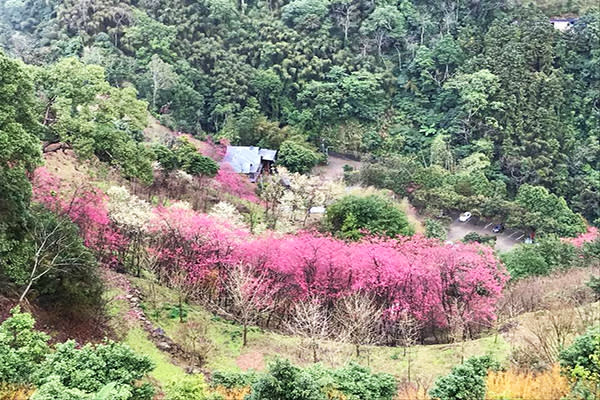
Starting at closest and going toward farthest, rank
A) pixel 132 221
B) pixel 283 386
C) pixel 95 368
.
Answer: pixel 283 386
pixel 95 368
pixel 132 221

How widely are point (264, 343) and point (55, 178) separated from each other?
30.2ft

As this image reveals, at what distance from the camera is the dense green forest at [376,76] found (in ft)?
125

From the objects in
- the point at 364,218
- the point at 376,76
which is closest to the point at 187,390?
the point at 364,218

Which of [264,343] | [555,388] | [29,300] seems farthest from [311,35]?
[555,388]

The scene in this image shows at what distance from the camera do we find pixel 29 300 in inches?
575

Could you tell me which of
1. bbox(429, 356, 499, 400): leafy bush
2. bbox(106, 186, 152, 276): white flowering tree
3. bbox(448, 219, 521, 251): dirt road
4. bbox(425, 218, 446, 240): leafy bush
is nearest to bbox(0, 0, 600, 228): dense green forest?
bbox(448, 219, 521, 251): dirt road

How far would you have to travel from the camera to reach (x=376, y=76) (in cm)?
4328

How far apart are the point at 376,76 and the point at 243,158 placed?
1297 cm

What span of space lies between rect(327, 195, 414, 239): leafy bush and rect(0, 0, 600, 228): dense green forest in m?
9.90

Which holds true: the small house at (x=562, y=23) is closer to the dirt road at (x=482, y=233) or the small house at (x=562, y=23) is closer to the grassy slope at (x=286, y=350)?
the dirt road at (x=482, y=233)

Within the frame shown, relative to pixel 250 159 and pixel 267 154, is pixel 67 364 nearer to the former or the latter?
pixel 250 159

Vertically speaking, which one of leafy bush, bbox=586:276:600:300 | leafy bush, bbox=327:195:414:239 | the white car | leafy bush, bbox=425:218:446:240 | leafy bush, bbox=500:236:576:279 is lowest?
the white car

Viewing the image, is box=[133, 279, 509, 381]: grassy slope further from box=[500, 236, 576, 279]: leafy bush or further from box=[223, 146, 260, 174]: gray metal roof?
box=[223, 146, 260, 174]: gray metal roof

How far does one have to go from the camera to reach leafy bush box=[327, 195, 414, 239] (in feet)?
78.6
